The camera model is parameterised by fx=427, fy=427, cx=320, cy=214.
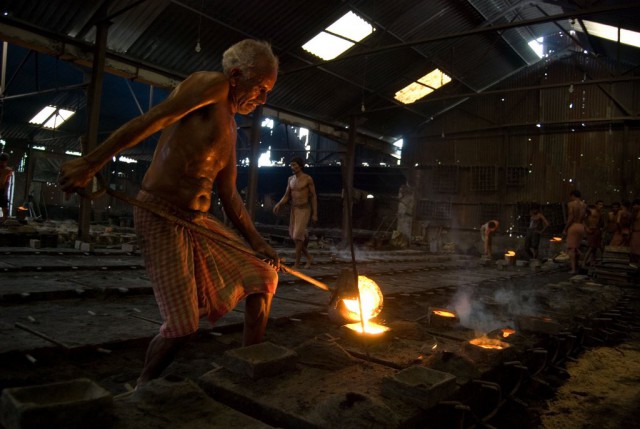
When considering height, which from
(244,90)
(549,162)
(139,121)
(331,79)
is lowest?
(139,121)

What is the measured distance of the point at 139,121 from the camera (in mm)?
1995

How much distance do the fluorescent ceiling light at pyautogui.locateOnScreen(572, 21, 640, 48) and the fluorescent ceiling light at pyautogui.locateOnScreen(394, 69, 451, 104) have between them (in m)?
4.82

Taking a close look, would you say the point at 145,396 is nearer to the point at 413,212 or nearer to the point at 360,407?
the point at 360,407

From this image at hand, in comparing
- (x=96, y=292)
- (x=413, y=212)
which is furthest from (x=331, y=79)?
(x=96, y=292)

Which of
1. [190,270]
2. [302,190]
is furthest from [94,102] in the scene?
[190,270]

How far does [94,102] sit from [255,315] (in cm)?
806

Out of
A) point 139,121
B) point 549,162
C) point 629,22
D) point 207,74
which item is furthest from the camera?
point 549,162

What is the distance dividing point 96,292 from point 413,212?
55.1ft

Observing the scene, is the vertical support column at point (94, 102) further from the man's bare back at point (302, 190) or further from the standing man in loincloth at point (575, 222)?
the standing man in loincloth at point (575, 222)

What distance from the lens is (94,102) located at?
8.66 metres

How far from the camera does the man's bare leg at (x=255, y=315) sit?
239 cm

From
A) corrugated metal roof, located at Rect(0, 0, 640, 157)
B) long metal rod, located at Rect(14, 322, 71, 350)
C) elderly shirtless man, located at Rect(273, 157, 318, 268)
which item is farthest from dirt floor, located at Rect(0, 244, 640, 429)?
corrugated metal roof, located at Rect(0, 0, 640, 157)

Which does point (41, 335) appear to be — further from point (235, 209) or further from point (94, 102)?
point (94, 102)

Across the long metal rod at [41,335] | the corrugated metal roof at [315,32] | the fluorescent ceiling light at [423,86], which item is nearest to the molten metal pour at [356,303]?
the long metal rod at [41,335]
